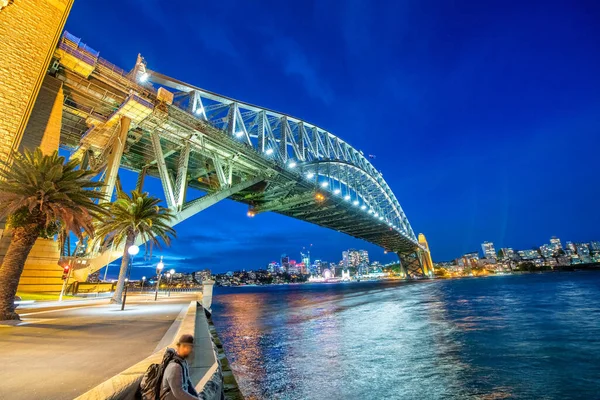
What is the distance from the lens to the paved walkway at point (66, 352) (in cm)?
388

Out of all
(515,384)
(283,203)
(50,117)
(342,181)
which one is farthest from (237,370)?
(342,181)

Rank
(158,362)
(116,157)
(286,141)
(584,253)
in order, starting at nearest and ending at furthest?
(158,362) → (116,157) → (286,141) → (584,253)

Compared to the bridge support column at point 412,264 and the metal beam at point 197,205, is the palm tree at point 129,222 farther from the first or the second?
the bridge support column at point 412,264

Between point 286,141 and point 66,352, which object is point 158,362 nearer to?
point 66,352

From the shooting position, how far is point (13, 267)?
9516 mm

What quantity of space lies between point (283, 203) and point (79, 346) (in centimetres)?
3862

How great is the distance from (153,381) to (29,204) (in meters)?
10.2

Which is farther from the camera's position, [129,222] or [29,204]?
[129,222]

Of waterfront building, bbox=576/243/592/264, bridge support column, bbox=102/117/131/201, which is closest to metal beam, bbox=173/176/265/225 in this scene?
bridge support column, bbox=102/117/131/201

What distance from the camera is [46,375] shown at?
4.29 metres

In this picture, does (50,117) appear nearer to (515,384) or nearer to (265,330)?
(265,330)

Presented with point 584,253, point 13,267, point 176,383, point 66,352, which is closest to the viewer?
point 176,383

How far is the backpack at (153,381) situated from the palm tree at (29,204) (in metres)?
9.72

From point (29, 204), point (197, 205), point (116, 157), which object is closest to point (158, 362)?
point (29, 204)
